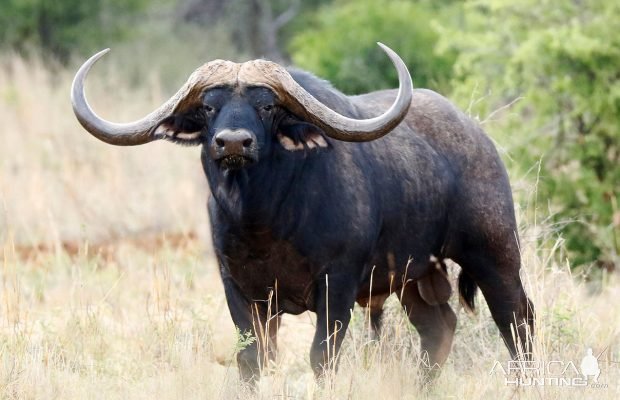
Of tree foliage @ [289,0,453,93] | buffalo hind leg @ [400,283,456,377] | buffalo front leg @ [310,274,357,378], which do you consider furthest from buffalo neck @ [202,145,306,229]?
tree foliage @ [289,0,453,93]

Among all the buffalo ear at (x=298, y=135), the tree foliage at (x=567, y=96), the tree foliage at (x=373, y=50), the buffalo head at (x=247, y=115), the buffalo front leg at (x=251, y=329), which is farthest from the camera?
the tree foliage at (x=373, y=50)

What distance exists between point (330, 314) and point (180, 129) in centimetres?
125

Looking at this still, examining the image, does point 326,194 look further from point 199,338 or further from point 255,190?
point 199,338

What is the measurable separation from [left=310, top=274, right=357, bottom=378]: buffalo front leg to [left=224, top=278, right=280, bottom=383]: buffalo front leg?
27 centimetres

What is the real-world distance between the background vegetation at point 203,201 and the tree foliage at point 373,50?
0.11ft

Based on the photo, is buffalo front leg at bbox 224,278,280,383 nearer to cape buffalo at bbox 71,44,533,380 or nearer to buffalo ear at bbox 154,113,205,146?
cape buffalo at bbox 71,44,533,380

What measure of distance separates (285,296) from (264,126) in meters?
1.00

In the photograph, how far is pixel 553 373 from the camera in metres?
6.76

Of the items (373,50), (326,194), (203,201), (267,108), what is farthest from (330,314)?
(373,50)

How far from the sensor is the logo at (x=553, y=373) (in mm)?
6453

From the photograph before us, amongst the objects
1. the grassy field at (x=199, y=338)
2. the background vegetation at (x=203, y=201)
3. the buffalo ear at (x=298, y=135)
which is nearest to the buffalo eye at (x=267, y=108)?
the buffalo ear at (x=298, y=135)

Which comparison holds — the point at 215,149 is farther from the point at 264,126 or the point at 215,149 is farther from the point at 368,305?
the point at 368,305

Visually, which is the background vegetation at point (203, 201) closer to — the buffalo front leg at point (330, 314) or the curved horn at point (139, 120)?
the buffalo front leg at point (330, 314)

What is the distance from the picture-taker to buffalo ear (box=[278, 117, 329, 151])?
651cm
